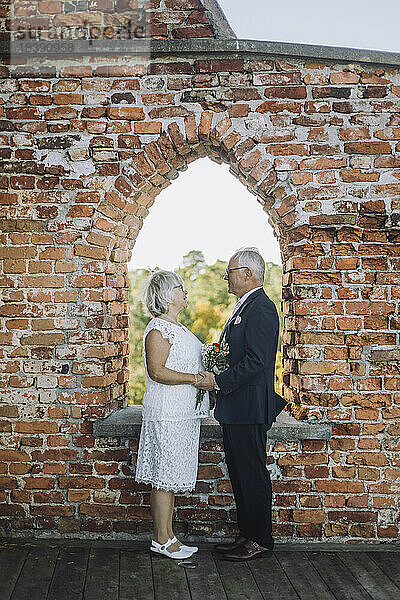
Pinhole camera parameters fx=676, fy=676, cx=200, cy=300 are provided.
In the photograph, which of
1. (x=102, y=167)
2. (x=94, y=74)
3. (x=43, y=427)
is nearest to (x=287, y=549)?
(x=43, y=427)

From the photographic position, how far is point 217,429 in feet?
14.1

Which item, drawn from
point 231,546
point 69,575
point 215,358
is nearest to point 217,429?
point 215,358

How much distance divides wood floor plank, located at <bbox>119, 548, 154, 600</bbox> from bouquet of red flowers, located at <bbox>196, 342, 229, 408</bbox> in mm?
978

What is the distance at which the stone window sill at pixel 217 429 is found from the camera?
4.25 m

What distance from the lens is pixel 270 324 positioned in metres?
3.96

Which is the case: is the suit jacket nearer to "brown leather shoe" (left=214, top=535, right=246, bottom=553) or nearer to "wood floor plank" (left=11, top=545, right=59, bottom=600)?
"brown leather shoe" (left=214, top=535, right=246, bottom=553)

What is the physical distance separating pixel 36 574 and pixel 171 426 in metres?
1.11

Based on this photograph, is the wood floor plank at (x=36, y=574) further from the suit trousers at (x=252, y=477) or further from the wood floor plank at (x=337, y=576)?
the wood floor plank at (x=337, y=576)

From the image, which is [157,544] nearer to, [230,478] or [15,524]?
[230,478]

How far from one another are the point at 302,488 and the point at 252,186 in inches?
78.4

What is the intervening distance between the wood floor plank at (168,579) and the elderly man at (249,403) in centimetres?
34

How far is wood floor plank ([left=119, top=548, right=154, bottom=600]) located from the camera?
3545mm

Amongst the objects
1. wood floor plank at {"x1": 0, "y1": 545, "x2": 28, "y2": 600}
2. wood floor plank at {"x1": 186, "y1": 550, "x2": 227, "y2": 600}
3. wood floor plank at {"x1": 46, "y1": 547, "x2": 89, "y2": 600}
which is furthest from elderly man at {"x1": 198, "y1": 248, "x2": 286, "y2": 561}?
wood floor plank at {"x1": 0, "y1": 545, "x2": 28, "y2": 600}

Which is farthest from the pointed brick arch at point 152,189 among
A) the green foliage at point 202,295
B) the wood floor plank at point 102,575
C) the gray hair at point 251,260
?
the green foliage at point 202,295
